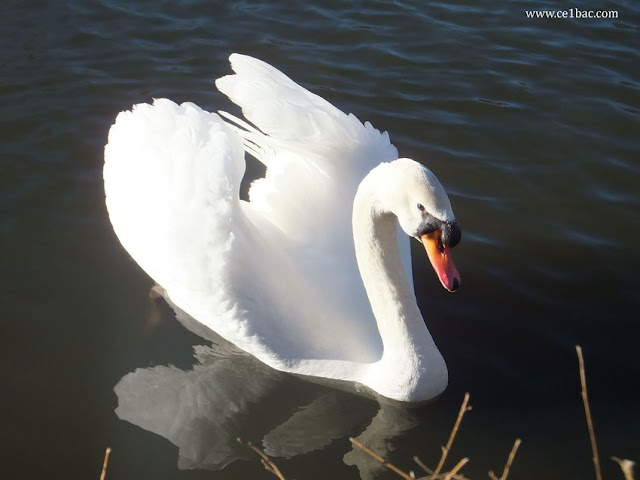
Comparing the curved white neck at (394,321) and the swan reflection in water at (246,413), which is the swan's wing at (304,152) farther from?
the swan reflection in water at (246,413)

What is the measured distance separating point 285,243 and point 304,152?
0.60 m

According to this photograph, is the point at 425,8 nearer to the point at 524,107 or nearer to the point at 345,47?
the point at 345,47

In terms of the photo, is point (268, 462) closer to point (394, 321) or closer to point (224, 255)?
point (394, 321)

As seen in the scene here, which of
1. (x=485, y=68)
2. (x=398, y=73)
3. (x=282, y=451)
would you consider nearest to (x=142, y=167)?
(x=282, y=451)

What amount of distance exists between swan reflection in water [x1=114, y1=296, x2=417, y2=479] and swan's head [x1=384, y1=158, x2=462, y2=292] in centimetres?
121

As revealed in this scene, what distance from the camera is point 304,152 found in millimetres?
5715

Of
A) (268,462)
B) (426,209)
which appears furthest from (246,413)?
(426,209)

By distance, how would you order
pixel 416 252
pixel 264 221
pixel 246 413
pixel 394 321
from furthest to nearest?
pixel 416 252 < pixel 264 221 < pixel 246 413 < pixel 394 321

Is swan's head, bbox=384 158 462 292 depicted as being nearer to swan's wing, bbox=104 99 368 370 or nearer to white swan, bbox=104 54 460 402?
white swan, bbox=104 54 460 402

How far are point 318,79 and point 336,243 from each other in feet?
12.8

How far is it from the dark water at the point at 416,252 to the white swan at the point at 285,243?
0.33 metres

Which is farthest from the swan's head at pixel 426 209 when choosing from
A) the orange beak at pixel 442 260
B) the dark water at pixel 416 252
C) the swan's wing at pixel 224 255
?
the dark water at pixel 416 252

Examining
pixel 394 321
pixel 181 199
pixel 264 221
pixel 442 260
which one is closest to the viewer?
pixel 442 260

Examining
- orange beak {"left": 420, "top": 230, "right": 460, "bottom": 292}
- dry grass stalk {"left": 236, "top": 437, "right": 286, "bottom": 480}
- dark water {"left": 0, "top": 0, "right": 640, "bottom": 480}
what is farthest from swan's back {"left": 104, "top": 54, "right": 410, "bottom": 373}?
orange beak {"left": 420, "top": 230, "right": 460, "bottom": 292}
